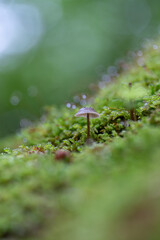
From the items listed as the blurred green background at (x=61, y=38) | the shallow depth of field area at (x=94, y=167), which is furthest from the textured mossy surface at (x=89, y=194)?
the blurred green background at (x=61, y=38)

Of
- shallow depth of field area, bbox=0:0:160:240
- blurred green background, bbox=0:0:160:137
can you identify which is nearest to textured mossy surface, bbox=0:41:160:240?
shallow depth of field area, bbox=0:0:160:240

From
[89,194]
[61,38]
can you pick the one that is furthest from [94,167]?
[61,38]

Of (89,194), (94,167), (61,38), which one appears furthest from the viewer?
(61,38)

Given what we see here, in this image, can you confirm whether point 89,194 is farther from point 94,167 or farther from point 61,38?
point 61,38

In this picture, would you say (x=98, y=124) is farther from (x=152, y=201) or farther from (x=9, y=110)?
(x=9, y=110)

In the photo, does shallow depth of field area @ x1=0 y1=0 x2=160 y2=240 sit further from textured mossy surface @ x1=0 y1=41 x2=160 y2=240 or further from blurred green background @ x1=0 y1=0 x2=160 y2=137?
blurred green background @ x1=0 y1=0 x2=160 y2=137

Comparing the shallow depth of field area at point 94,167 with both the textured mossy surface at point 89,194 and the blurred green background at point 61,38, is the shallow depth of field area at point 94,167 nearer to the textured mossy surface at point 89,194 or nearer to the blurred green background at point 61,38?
the textured mossy surface at point 89,194

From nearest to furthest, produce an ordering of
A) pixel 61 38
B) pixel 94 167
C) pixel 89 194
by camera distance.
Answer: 1. pixel 89 194
2. pixel 94 167
3. pixel 61 38

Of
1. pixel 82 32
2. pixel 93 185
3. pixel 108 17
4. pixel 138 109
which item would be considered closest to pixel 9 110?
pixel 82 32
